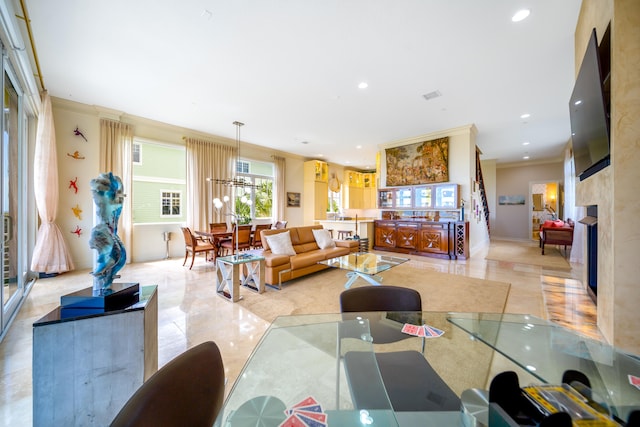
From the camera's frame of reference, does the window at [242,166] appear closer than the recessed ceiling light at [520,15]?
No

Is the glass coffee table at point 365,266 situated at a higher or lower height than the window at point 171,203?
lower

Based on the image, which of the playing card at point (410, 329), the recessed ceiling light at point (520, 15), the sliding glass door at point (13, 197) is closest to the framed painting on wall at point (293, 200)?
the sliding glass door at point (13, 197)

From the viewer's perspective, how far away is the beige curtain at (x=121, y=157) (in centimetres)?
496

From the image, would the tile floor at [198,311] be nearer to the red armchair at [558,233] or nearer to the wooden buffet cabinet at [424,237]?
the wooden buffet cabinet at [424,237]

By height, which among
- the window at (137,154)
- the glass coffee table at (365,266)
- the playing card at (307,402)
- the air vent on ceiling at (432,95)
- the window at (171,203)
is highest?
the air vent on ceiling at (432,95)

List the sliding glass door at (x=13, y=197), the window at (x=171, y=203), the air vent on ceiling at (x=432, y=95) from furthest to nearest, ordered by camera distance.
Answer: the window at (x=171, y=203), the air vent on ceiling at (x=432, y=95), the sliding glass door at (x=13, y=197)

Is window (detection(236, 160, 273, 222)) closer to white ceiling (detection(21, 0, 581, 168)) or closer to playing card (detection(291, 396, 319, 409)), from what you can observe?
white ceiling (detection(21, 0, 581, 168))

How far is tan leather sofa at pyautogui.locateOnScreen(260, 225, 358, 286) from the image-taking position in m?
3.69

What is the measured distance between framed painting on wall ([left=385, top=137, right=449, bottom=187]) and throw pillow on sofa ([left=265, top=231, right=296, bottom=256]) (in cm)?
429

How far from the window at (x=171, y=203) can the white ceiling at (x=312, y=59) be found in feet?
5.88

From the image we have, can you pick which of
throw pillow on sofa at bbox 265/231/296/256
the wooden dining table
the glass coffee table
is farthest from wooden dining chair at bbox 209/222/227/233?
the glass coffee table

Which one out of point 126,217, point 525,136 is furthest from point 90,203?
point 525,136

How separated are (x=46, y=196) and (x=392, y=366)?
593cm

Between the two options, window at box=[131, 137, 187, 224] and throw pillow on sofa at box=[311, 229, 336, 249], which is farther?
window at box=[131, 137, 187, 224]
